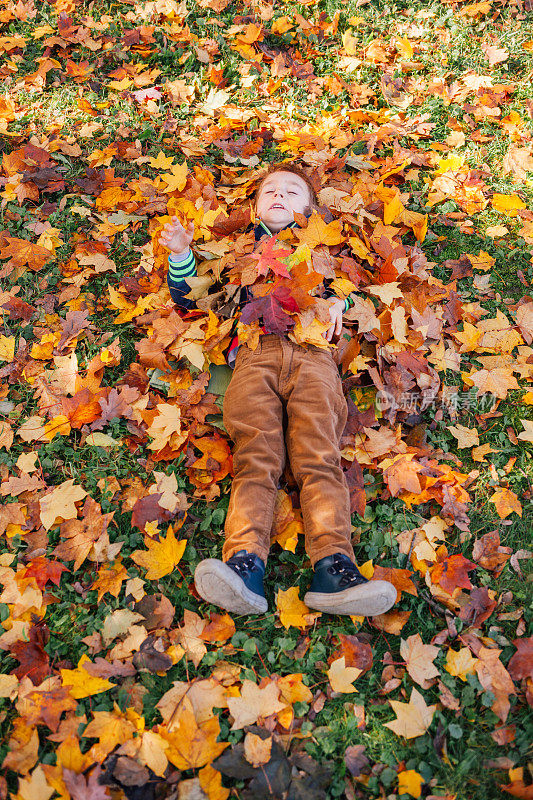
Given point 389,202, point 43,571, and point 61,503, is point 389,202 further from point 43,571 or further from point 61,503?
point 43,571

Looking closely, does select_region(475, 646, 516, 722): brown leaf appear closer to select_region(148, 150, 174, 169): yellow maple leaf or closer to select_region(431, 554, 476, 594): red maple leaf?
select_region(431, 554, 476, 594): red maple leaf

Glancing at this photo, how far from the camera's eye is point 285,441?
8.80ft

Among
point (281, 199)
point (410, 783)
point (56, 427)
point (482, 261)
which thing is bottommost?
point (410, 783)

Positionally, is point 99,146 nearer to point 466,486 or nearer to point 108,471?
point 108,471

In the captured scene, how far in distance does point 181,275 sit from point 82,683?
6.65ft

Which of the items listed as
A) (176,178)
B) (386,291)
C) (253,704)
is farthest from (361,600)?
(176,178)

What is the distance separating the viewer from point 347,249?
3301mm

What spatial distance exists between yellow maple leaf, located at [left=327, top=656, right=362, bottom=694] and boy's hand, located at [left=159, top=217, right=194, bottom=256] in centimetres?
214

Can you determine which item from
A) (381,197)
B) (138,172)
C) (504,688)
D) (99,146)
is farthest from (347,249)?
(504,688)

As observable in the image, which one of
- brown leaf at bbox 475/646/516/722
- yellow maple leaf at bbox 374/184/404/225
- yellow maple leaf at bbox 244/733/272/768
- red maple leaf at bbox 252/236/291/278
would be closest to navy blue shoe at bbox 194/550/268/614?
yellow maple leaf at bbox 244/733/272/768

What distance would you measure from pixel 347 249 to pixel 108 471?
197 cm

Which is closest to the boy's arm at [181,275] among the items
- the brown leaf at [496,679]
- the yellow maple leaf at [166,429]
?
the yellow maple leaf at [166,429]

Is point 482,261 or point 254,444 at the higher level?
point 482,261

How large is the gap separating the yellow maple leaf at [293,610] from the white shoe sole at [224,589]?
0.11 meters
